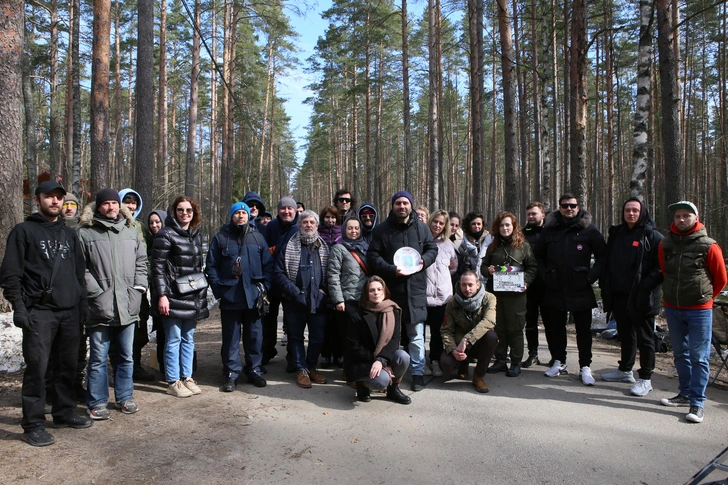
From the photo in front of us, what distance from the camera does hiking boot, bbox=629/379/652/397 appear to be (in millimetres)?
4883

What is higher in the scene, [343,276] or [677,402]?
[343,276]

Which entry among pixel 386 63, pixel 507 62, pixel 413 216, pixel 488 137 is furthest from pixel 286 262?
pixel 488 137

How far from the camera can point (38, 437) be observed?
3.61 m

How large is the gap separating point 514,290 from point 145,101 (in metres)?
7.51

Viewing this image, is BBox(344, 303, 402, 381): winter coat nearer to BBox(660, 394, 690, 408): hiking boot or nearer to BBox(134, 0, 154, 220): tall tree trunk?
BBox(660, 394, 690, 408): hiking boot

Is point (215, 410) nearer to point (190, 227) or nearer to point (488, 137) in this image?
point (190, 227)

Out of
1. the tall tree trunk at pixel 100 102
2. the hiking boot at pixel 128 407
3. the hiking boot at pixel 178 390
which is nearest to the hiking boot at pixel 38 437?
the hiking boot at pixel 128 407

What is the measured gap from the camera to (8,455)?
3.43m

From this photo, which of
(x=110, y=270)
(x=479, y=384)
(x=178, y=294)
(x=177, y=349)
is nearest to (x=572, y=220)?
(x=479, y=384)

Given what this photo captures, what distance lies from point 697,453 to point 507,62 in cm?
845

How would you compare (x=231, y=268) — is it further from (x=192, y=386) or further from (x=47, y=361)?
(x=47, y=361)

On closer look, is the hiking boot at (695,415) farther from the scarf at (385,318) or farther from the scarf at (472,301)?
the scarf at (385,318)

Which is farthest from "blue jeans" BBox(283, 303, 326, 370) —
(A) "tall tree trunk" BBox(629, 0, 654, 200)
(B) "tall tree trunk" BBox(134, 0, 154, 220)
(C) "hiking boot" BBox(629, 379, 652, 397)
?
(A) "tall tree trunk" BBox(629, 0, 654, 200)

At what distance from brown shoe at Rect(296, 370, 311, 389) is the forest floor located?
0.10 metres
